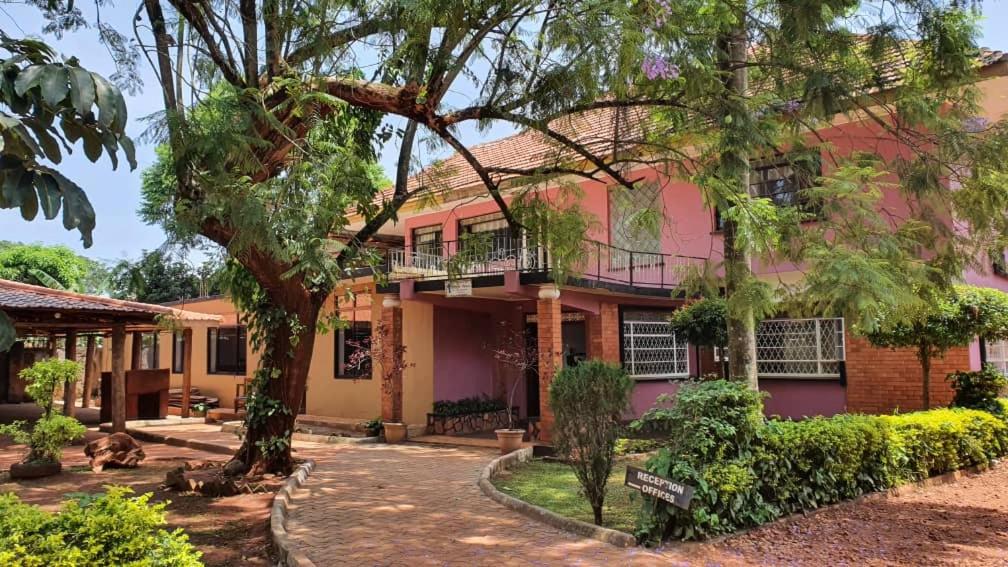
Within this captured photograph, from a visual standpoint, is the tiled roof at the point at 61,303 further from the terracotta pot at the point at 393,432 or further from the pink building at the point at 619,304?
the pink building at the point at 619,304

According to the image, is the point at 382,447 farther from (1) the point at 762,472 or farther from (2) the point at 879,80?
(2) the point at 879,80

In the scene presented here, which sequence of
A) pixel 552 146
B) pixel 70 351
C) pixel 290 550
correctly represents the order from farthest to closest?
pixel 70 351 < pixel 552 146 < pixel 290 550

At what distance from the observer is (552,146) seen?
8508 millimetres

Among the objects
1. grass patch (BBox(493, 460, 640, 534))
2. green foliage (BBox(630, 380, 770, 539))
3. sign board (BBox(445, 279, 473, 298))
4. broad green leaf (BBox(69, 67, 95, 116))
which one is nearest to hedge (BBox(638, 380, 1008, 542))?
green foliage (BBox(630, 380, 770, 539))

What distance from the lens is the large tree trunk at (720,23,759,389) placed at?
298 inches

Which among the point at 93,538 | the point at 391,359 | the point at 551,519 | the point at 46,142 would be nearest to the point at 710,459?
the point at 551,519

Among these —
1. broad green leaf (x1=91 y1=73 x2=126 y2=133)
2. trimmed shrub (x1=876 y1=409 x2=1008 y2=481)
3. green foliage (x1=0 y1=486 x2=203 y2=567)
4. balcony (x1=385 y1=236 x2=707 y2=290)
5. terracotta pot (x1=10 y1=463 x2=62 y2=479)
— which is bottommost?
terracotta pot (x1=10 y1=463 x2=62 y2=479)

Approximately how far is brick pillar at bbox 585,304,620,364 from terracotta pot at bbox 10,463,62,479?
9.09 metres

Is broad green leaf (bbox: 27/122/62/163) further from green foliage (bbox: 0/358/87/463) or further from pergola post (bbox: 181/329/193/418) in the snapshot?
pergola post (bbox: 181/329/193/418)

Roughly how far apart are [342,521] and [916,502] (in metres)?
6.41

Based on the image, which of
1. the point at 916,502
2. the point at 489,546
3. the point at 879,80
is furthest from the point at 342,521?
the point at 879,80

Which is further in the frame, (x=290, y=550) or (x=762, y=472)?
(x=762, y=472)

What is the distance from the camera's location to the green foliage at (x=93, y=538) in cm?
318

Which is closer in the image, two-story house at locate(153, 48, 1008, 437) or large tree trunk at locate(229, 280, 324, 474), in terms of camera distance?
large tree trunk at locate(229, 280, 324, 474)
